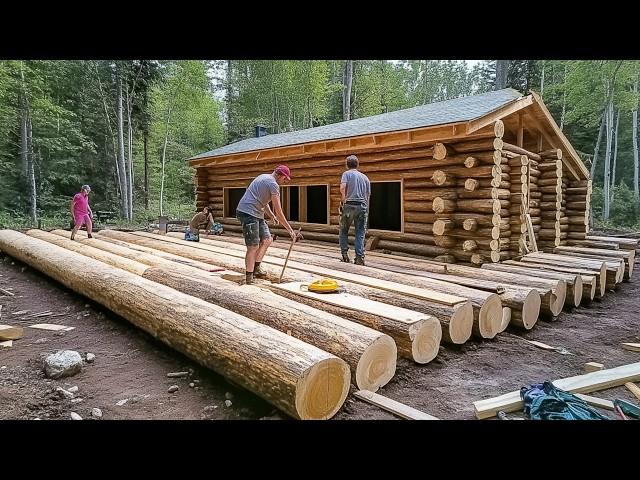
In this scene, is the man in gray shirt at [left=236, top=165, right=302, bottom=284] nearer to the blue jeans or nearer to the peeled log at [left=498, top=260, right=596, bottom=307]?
the blue jeans

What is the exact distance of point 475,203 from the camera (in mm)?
6891

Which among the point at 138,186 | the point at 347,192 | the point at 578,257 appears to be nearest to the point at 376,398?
the point at 347,192

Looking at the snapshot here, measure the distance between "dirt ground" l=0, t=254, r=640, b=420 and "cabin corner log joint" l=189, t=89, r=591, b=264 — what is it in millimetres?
2194

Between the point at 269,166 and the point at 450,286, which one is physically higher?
the point at 269,166

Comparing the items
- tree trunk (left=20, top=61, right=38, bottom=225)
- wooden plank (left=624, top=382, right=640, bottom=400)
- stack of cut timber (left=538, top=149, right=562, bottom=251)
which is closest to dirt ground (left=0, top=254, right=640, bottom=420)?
wooden plank (left=624, top=382, right=640, bottom=400)

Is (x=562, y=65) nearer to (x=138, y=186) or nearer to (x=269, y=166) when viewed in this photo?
(x=269, y=166)

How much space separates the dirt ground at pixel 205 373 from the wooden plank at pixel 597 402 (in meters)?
0.07

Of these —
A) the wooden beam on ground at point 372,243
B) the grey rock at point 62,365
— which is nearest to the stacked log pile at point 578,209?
the wooden beam on ground at point 372,243

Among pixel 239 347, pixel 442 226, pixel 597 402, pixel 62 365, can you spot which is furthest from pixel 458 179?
pixel 62 365

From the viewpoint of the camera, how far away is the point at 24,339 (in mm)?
4516

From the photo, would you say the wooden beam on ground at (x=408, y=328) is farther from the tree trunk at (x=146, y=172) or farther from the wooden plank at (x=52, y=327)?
the tree trunk at (x=146, y=172)

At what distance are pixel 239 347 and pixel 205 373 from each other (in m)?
0.73

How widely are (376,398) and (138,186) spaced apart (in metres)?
24.6
